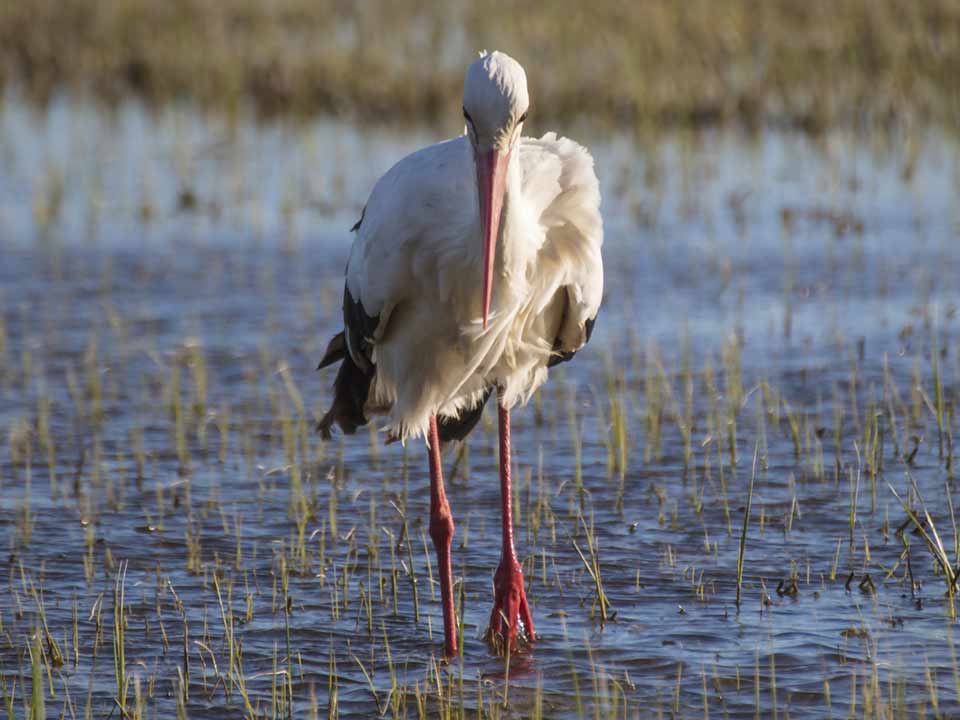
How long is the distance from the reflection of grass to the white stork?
907 centimetres

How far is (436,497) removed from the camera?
5.79 metres

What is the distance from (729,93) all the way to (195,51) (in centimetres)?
591

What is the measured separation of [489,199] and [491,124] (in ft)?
0.73

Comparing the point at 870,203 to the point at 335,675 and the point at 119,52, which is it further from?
the point at 119,52

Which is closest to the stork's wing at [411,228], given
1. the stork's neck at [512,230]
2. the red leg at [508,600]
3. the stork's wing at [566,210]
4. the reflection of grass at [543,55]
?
the stork's neck at [512,230]

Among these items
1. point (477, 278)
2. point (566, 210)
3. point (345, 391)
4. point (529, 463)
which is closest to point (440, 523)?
point (345, 391)

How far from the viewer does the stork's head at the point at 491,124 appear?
452 centimetres

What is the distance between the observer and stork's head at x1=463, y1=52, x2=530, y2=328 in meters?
4.52

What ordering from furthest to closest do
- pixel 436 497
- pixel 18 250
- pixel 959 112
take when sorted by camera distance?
pixel 959 112, pixel 18 250, pixel 436 497

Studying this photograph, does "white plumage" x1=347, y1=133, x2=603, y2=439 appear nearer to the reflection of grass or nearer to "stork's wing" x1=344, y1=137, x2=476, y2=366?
"stork's wing" x1=344, y1=137, x2=476, y2=366

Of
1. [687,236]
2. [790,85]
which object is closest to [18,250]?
[687,236]

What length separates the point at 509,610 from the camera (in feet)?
18.1

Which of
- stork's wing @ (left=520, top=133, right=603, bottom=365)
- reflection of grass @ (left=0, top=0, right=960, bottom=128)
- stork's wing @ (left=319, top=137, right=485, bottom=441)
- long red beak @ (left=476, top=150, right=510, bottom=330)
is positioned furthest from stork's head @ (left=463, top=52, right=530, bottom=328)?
reflection of grass @ (left=0, top=0, right=960, bottom=128)

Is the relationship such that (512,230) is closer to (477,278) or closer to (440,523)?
(477,278)
